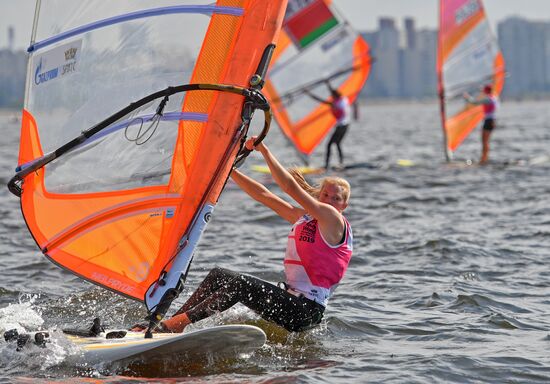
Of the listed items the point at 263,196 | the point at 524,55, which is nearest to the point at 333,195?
the point at 263,196

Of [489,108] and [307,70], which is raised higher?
[307,70]

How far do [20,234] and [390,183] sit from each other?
6.35m

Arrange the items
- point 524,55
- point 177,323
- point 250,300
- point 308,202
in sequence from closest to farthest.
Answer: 1. point 308,202
2. point 177,323
3. point 250,300
4. point 524,55

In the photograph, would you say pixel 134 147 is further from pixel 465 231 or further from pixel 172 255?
pixel 465 231

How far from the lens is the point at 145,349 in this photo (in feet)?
18.0

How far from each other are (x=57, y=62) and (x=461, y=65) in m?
13.9

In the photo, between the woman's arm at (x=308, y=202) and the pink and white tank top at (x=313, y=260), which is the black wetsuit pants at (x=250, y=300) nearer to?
the pink and white tank top at (x=313, y=260)

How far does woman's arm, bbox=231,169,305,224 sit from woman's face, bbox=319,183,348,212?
1.21 ft

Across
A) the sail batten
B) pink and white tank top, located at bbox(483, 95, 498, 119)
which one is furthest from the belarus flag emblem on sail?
the sail batten

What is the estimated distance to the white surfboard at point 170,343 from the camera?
5.49 metres

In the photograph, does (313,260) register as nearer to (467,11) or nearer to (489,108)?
(489,108)

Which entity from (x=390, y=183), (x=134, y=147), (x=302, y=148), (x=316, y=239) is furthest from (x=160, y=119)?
(x=302, y=148)

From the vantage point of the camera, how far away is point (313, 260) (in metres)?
6.03

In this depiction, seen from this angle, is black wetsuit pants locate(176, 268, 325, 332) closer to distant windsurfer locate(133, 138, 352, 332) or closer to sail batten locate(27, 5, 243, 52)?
distant windsurfer locate(133, 138, 352, 332)
